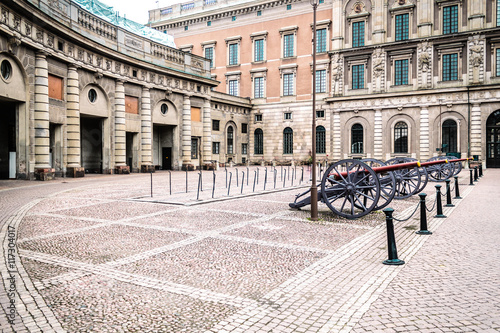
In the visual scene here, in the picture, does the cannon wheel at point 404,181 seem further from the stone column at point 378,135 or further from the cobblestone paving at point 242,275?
the stone column at point 378,135

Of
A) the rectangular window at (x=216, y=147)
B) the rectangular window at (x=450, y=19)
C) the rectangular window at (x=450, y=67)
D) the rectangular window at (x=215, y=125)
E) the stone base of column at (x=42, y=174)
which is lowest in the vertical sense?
the stone base of column at (x=42, y=174)

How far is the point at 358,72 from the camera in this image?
42594 millimetres

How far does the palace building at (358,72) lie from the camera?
3700cm

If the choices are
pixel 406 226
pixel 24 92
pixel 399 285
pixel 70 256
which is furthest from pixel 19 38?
pixel 399 285

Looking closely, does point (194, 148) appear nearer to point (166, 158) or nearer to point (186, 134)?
point (186, 134)

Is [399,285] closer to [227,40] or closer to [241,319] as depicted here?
[241,319]

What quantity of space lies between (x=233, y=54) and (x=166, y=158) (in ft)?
72.5

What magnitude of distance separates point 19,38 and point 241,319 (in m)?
19.0

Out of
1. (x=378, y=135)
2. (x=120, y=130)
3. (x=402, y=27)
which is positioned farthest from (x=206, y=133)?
(x=402, y=27)

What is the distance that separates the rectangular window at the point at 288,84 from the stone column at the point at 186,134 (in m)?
16.9

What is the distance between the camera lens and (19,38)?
59.8ft

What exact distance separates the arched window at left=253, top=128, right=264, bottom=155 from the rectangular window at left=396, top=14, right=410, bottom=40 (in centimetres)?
1881

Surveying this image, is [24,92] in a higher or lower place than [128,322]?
higher

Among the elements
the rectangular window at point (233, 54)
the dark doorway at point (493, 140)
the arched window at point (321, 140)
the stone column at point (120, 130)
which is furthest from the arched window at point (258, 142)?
the stone column at point (120, 130)
